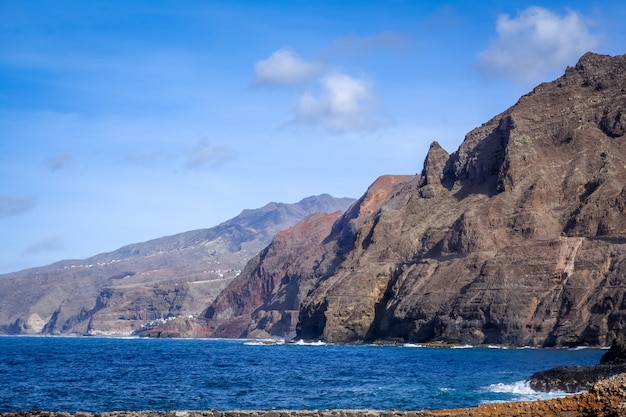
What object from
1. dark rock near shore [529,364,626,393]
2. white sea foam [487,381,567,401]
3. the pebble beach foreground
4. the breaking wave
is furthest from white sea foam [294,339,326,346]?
the pebble beach foreground

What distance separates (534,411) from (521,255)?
382ft

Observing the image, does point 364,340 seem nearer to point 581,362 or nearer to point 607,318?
point 607,318

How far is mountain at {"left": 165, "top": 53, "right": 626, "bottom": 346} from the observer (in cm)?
13900

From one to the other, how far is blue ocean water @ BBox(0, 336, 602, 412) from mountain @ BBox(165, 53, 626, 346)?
101 ft

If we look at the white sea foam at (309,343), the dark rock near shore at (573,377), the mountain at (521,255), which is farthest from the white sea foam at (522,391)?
the white sea foam at (309,343)

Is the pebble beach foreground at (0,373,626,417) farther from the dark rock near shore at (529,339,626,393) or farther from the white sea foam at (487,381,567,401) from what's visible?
the dark rock near shore at (529,339,626,393)

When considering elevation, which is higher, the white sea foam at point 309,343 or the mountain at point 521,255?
the mountain at point 521,255

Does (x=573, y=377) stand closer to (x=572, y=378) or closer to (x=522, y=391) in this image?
(x=572, y=378)

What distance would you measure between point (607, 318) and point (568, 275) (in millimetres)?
16072

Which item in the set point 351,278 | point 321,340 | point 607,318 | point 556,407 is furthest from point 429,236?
point 556,407

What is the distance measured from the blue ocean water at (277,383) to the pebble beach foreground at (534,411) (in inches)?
459

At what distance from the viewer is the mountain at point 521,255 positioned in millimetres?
139000

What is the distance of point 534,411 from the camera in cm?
3903

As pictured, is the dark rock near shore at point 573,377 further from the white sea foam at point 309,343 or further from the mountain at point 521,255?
the white sea foam at point 309,343
